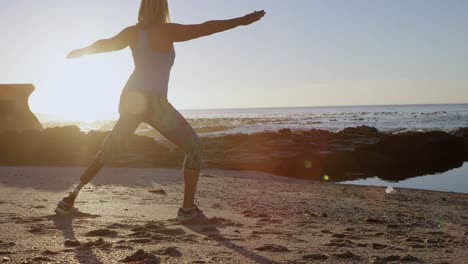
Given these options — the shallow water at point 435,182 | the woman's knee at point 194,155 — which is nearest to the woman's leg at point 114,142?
the woman's knee at point 194,155

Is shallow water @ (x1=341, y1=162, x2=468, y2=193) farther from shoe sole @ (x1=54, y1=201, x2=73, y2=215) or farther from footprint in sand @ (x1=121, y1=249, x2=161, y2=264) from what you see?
footprint in sand @ (x1=121, y1=249, x2=161, y2=264)

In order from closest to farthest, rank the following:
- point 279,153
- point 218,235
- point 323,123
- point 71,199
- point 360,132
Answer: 1. point 218,235
2. point 71,199
3. point 279,153
4. point 360,132
5. point 323,123

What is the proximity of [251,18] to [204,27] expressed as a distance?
438 millimetres

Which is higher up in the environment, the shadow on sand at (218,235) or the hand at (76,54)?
the hand at (76,54)

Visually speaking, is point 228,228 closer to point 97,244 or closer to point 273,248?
point 273,248

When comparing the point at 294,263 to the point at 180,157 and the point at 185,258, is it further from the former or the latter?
the point at 180,157

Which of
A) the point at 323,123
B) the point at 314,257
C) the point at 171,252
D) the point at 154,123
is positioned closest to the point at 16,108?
the point at 154,123

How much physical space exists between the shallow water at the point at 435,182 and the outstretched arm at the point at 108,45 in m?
8.21

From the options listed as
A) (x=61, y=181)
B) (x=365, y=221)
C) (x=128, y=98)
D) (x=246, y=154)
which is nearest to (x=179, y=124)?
(x=128, y=98)

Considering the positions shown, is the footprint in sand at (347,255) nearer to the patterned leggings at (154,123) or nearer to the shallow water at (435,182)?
the patterned leggings at (154,123)

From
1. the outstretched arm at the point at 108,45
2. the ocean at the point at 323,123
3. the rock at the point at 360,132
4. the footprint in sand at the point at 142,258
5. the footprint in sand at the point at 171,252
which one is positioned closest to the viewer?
the footprint in sand at the point at 142,258

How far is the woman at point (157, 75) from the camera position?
4441mm

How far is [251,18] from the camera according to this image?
4.30m

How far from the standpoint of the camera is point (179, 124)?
4.49 metres
